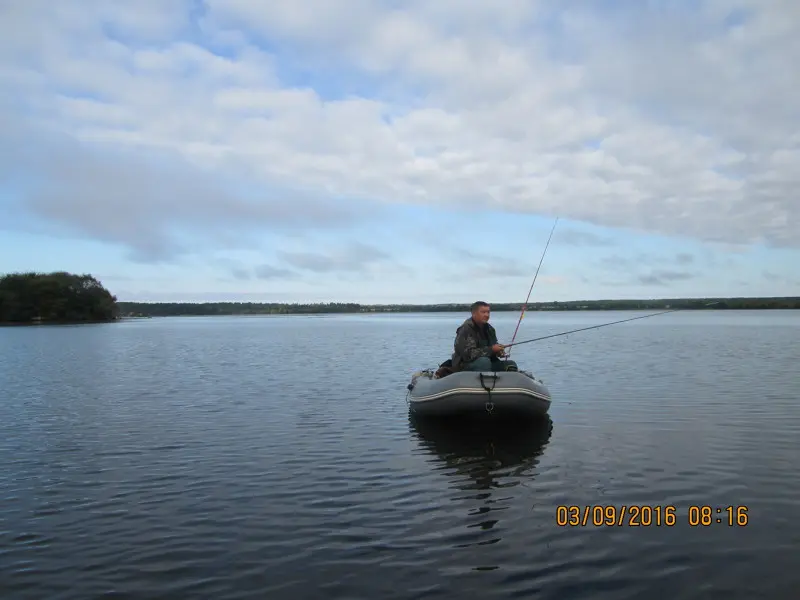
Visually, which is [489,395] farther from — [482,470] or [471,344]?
[482,470]

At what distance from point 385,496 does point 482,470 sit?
212 cm

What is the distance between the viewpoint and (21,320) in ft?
379

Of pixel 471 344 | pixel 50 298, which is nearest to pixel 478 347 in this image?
pixel 471 344

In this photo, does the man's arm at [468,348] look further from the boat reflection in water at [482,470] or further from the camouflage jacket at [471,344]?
the boat reflection in water at [482,470]

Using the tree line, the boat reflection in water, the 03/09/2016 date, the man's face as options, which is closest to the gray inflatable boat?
the boat reflection in water

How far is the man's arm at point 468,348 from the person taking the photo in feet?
44.7

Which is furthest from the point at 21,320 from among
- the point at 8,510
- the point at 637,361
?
the point at 8,510

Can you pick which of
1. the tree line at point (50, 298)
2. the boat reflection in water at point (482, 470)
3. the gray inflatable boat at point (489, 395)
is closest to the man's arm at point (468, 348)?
the gray inflatable boat at point (489, 395)

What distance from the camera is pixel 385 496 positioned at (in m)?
8.58

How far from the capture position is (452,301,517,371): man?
13.5 m

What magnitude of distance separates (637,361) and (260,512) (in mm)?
23610

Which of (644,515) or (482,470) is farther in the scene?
(482,470)

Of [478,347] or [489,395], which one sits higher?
[478,347]

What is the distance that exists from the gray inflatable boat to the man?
515mm
